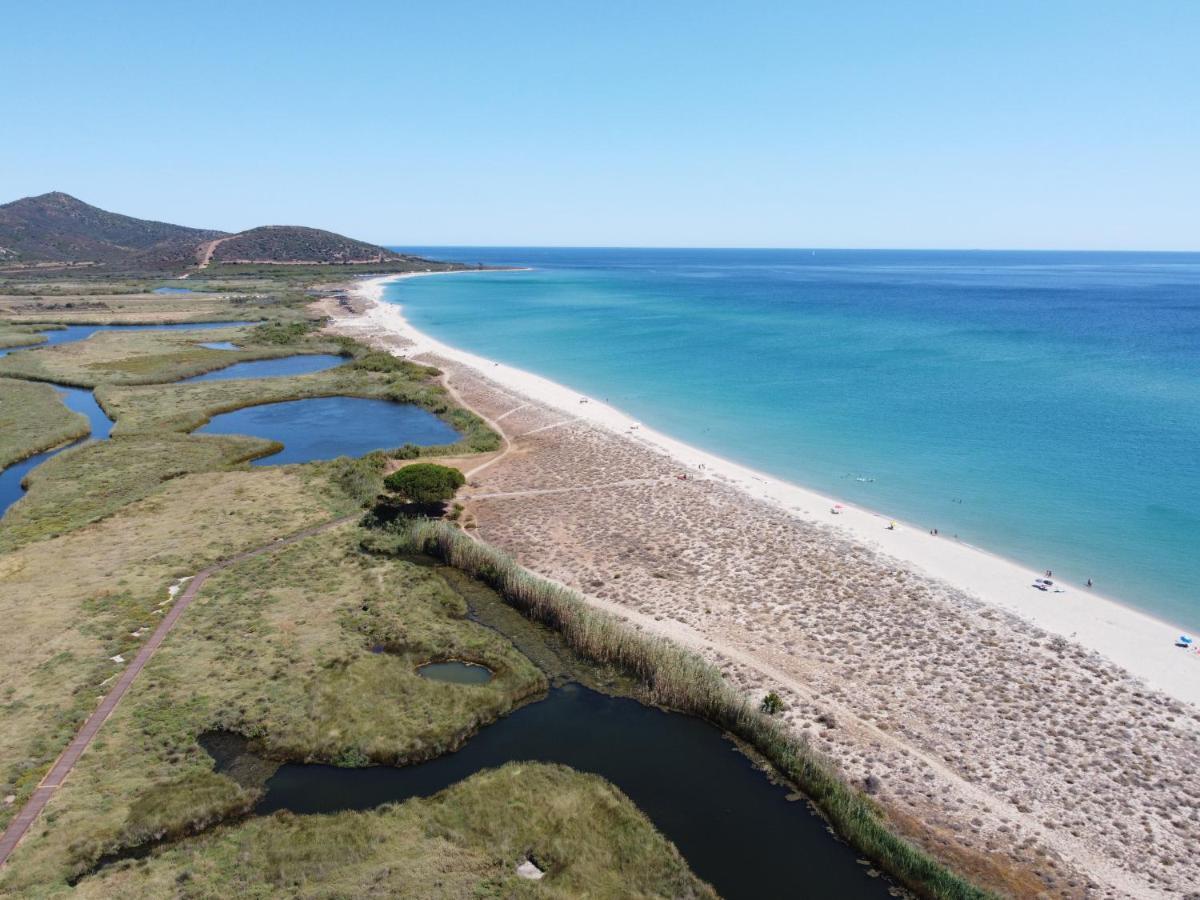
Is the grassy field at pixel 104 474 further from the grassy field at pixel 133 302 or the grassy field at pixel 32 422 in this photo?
the grassy field at pixel 133 302

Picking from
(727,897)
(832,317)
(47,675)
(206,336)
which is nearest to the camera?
(727,897)

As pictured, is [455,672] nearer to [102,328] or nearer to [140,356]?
[140,356]

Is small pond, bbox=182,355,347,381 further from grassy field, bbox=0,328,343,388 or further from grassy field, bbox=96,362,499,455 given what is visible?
grassy field, bbox=96,362,499,455

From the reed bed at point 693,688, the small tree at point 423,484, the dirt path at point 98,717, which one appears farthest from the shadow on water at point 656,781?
the small tree at point 423,484

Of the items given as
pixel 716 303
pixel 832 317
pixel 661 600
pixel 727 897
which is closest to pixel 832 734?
pixel 727 897

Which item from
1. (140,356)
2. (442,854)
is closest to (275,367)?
(140,356)

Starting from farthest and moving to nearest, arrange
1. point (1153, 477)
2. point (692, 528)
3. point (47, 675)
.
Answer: point (1153, 477)
point (692, 528)
point (47, 675)

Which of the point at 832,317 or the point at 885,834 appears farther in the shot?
the point at 832,317

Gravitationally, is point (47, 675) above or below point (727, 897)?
above

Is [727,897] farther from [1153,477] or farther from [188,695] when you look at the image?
[1153,477]
